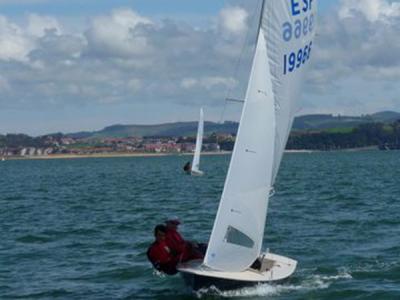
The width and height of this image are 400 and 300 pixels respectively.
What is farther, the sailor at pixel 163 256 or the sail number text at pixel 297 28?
the sailor at pixel 163 256

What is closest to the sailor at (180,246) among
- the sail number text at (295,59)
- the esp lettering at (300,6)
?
the sail number text at (295,59)

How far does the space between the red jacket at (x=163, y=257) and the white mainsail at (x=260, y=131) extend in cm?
77

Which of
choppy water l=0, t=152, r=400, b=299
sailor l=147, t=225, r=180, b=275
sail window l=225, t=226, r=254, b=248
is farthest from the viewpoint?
choppy water l=0, t=152, r=400, b=299

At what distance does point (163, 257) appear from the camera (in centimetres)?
1431

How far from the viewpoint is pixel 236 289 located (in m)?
14.1

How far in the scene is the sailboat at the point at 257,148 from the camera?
13.7m

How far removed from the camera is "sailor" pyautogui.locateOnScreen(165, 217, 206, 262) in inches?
567

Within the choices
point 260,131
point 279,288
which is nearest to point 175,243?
point 279,288

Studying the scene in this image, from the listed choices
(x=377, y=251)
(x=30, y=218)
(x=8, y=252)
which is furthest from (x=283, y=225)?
(x=30, y=218)

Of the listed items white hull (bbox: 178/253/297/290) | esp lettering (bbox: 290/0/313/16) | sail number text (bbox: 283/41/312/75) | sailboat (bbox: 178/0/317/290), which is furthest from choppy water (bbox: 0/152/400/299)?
esp lettering (bbox: 290/0/313/16)

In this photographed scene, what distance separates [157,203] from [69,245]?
44.3ft

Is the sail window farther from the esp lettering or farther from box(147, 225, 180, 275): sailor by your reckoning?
the esp lettering

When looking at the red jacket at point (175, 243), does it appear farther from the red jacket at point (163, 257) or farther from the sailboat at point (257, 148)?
the sailboat at point (257, 148)

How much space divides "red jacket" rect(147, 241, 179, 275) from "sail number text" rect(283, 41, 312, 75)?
11.4 feet
